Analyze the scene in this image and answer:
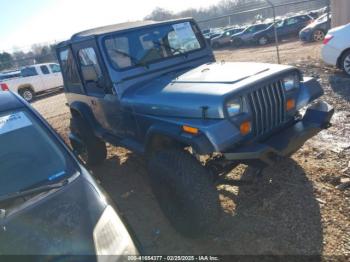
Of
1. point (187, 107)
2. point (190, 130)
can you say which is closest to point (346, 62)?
point (187, 107)

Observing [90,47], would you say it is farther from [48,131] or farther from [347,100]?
[347,100]

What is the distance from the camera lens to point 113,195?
4.74 meters

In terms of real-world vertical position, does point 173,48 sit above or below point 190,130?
above

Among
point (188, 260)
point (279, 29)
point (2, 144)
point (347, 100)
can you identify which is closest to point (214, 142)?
point (188, 260)

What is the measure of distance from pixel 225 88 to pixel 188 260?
1.64m

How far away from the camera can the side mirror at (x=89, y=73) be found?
4.55m

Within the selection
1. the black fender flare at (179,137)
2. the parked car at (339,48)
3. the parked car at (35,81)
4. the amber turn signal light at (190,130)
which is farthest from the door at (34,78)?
the amber turn signal light at (190,130)

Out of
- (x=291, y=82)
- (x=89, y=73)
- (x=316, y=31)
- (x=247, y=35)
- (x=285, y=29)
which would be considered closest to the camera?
(x=291, y=82)

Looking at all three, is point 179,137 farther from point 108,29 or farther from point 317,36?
point 317,36

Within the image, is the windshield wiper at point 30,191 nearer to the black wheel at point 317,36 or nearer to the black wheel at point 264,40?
the black wheel at point 317,36

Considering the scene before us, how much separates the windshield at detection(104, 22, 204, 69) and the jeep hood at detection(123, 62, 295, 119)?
0.34 m

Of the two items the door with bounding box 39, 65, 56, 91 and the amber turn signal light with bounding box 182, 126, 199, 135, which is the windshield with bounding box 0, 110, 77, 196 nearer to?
the amber turn signal light with bounding box 182, 126, 199, 135

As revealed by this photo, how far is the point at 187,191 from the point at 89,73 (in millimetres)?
2470

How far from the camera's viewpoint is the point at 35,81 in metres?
17.3
